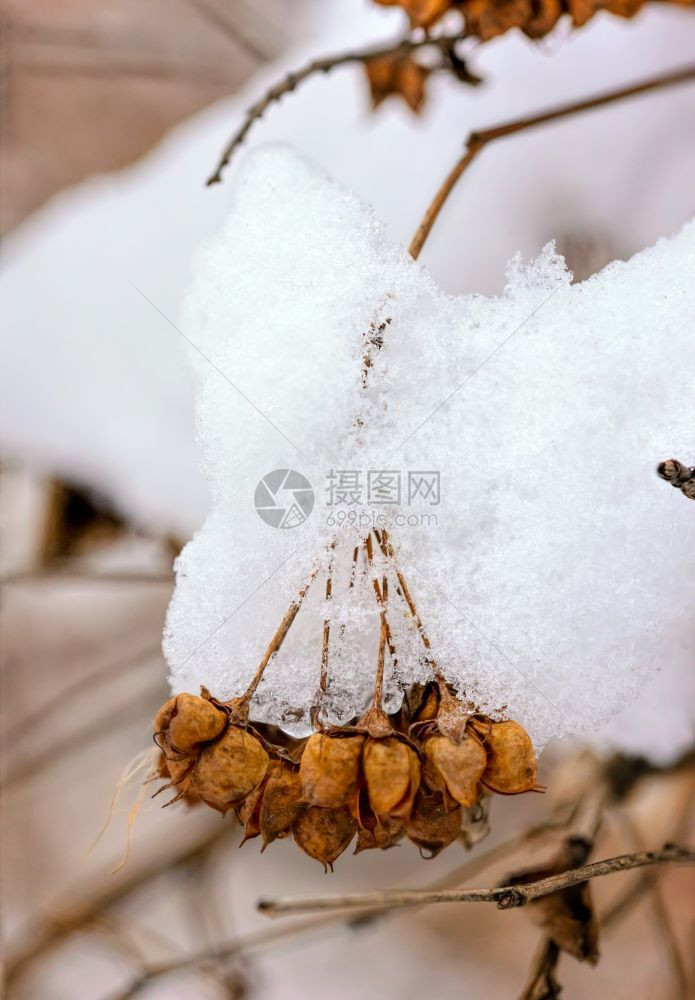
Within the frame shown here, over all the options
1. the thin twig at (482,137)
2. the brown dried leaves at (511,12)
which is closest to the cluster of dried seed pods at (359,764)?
the thin twig at (482,137)

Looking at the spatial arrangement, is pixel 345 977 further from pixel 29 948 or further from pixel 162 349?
pixel 162 349

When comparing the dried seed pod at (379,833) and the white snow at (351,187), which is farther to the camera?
the white snow at (351,187)

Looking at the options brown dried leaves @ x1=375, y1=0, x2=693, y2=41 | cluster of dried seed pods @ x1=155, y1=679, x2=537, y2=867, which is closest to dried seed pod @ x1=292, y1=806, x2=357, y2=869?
cluster of dried seed pods @ x1=155, y1=679, x2=537, y2=867

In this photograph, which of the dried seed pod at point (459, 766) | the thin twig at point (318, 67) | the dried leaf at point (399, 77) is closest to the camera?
the dried seed pod at point (459, 766)

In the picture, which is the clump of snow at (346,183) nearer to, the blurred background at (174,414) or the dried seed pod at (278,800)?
the blurred background at (174,414)

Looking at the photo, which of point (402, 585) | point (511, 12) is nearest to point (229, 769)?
point (402, 585)

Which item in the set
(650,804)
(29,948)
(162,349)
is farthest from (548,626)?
(29,948)
